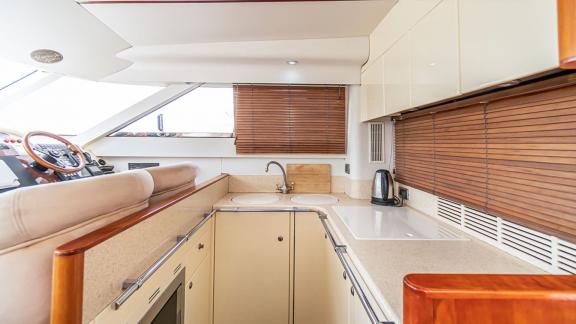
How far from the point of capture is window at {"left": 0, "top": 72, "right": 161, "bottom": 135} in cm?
226

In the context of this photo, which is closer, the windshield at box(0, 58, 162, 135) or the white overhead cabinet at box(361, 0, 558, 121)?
the white overhead cabinet at box(361, 0, 558, 121)

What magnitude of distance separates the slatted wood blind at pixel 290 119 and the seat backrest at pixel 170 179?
2.65 ft

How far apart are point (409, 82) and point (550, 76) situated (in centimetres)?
57

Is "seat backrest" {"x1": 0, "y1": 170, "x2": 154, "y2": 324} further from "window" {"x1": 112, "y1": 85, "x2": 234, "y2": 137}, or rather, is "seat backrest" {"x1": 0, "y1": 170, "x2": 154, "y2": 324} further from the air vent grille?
"window" {"x1": 112, "y1": 85, "x2": 234, "y2": 137}

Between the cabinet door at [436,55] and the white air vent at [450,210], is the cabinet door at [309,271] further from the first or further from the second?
the cabinet door at [436,55]

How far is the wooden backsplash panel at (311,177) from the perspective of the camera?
2.27 metres

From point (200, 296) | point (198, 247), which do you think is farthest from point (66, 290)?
point (200, 296)

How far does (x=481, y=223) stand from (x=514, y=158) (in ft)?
1.19

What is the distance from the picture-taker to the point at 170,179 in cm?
122

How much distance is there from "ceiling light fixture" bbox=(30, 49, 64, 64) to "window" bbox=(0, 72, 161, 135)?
23.2 inches

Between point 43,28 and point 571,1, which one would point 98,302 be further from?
point 43,28

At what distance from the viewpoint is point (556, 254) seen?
0.72 meters

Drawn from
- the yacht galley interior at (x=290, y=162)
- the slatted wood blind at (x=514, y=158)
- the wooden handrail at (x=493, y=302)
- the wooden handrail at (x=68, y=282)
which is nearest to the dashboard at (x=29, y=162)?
the yacht galley interior at (x=290, y=162)

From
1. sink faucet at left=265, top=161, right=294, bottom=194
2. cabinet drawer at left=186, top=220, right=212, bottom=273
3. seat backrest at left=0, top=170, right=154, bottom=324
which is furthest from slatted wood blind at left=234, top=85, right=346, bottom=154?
seat backrest at left=0, top=170, right=154, bottom=324
